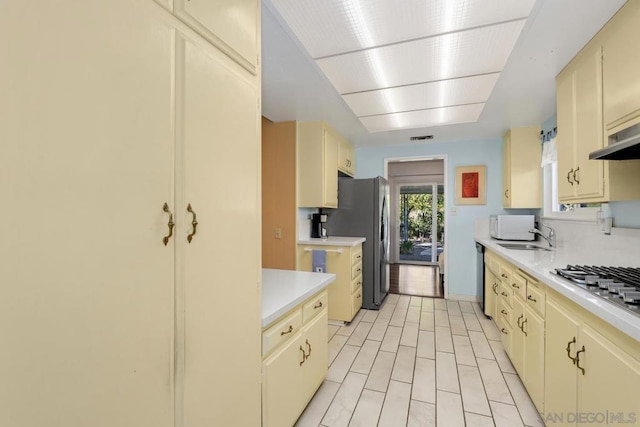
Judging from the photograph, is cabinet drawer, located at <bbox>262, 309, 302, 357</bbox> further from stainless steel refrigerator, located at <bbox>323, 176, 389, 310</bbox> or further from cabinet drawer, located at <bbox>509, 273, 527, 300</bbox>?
stainless steel refrigerator, located at <bbox>323, 176, 389, 310</bbox>

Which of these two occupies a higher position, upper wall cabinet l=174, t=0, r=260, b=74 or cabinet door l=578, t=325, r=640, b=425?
upper wall cabinet l=174, t=0, r=260, b=74

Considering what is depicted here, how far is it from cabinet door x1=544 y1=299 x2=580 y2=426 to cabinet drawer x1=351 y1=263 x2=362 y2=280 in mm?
1908

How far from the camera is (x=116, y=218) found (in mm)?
688

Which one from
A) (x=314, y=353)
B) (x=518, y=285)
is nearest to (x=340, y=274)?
(x=314, y=353)

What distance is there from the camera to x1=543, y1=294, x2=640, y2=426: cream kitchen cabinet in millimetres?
998

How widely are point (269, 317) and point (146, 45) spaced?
1062 mm

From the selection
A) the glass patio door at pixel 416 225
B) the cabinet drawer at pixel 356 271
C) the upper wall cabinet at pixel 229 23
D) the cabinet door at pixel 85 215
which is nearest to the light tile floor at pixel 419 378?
the cabinet drawer at pixel 356 271

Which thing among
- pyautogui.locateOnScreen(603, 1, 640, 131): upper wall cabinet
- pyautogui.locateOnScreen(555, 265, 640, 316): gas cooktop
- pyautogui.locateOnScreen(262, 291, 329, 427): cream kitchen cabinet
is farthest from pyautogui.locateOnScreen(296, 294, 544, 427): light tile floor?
pyautogui.locateOnScreen(603, 1, 640, 131): upper wall cabinet

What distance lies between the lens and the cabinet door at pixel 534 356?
5.46ft

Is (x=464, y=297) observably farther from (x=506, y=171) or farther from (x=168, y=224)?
(x=168, y=224)

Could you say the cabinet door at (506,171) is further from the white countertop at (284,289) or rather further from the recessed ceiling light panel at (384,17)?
the white countertop at (284,289)

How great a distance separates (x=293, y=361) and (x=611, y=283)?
156cm

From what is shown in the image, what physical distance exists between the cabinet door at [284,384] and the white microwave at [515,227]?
2.98m

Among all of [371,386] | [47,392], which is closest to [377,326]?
[371,386]
